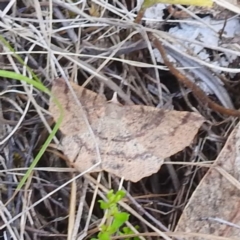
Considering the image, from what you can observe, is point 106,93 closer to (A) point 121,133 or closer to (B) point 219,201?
(A) point 121,133

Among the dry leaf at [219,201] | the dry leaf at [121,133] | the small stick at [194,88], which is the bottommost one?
the dry leaf at [219,201]

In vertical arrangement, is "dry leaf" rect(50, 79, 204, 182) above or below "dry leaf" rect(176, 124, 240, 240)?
above

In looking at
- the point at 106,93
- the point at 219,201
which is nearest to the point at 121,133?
the point at 106,93

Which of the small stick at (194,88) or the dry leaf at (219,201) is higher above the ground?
the small stick at (194,88)

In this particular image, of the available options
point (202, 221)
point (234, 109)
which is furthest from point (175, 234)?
point (234, 109)

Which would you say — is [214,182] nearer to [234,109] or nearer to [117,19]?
[234,109]
